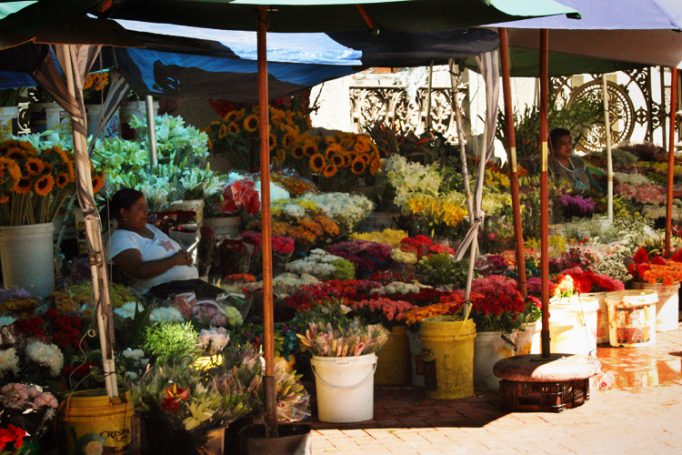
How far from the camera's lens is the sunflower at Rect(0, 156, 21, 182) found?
22.1 ft

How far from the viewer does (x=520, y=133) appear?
12.4 meters

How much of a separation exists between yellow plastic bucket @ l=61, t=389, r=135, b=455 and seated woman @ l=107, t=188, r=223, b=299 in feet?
7.04

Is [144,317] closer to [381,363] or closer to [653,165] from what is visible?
[381,363]

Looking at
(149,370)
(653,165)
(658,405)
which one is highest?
(653,165)

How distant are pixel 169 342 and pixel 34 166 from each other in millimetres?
1743

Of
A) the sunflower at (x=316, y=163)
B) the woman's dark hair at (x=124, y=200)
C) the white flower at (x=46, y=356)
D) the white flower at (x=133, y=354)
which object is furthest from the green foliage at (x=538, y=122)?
the white flower at (x=46, y=356)

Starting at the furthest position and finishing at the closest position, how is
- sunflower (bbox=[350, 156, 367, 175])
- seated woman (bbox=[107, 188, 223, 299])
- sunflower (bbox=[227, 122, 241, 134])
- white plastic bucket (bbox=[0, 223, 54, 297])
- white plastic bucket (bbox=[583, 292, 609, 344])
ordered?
sunflower (bbox=[350, 156, 367, 175])
sunflower (bbox=[227, 122, 241, 134])
white plastic bucket (bbox=[583, 292, 609, 344])
seated woman (bbox=[107, 188, 223, 299])
white plastic bucket (bbox=[0, 223, 54, 297])

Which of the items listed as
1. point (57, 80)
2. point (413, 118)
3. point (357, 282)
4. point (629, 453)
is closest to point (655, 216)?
point (413, 118)

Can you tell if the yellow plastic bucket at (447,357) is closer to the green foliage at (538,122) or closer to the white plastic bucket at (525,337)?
the white plastic bucket at (525,337)

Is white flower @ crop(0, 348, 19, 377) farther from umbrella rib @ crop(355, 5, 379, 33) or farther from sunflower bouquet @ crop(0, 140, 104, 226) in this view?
umbrella rib @ crop(355, 5, 379, 33)

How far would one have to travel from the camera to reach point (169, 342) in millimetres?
6000

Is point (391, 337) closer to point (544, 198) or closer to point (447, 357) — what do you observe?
point (447, 357)

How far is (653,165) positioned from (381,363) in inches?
304

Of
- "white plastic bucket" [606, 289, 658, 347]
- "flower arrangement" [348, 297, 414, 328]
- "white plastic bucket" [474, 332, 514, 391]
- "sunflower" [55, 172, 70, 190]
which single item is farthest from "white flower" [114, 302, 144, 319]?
"white plastic bucket" [606, 289, 658, 347]
